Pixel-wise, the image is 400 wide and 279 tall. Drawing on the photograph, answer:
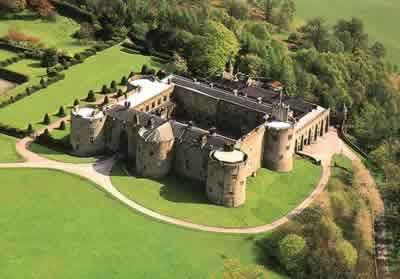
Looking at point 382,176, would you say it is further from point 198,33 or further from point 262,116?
point 198,33

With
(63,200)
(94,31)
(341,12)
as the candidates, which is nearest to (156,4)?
(94,31)

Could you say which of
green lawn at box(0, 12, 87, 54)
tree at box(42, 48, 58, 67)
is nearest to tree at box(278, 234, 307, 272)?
tree at box(42, 48, 58, 67)

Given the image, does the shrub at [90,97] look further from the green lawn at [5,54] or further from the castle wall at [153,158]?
the green lawn at [5,54]

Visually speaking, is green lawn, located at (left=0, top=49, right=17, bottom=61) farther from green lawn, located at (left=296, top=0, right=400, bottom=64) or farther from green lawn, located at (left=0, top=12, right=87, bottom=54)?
green lawn, located at (left=296, top=0, right=400, bottom=64)

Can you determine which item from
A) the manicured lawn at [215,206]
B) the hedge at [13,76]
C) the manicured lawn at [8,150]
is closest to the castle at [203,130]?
the manicured lawn at [215,206]

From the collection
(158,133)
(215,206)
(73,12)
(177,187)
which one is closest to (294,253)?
(215,206)
